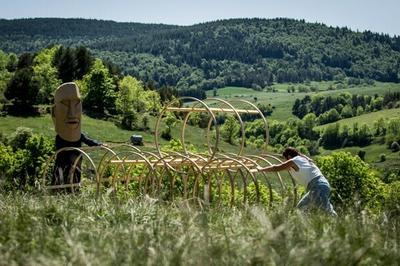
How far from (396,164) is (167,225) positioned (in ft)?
434

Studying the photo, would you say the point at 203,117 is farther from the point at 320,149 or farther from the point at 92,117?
the point at 320,149

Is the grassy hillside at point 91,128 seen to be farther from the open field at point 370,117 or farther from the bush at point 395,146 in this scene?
the open field at point 370,117

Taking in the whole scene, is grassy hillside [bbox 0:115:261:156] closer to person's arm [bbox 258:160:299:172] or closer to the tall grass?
person's arm [bbox 258:160:299:172]

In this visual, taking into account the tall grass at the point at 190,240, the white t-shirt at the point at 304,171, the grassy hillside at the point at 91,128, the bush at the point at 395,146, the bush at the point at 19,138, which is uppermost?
the tall grass at the point at 190,240

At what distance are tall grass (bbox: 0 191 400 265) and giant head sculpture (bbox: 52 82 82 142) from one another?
674cm

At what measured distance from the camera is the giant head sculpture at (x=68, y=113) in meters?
12.2

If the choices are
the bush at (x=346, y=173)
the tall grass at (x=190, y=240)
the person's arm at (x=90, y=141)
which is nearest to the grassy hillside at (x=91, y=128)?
the bush at (x=346, y=173)

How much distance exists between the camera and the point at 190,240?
3.85m

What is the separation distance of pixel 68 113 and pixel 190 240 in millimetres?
8922

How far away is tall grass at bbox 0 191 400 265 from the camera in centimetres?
337

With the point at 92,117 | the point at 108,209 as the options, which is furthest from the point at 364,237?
the point at 92,117

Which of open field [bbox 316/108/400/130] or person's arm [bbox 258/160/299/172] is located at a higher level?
person's arm [bbox 258/160/299/172]

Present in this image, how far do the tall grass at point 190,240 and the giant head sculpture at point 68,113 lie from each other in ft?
22.1

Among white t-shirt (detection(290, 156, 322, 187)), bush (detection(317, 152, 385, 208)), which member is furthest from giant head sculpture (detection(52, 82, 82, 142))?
bush (detection(317, 152, 385, 208))
